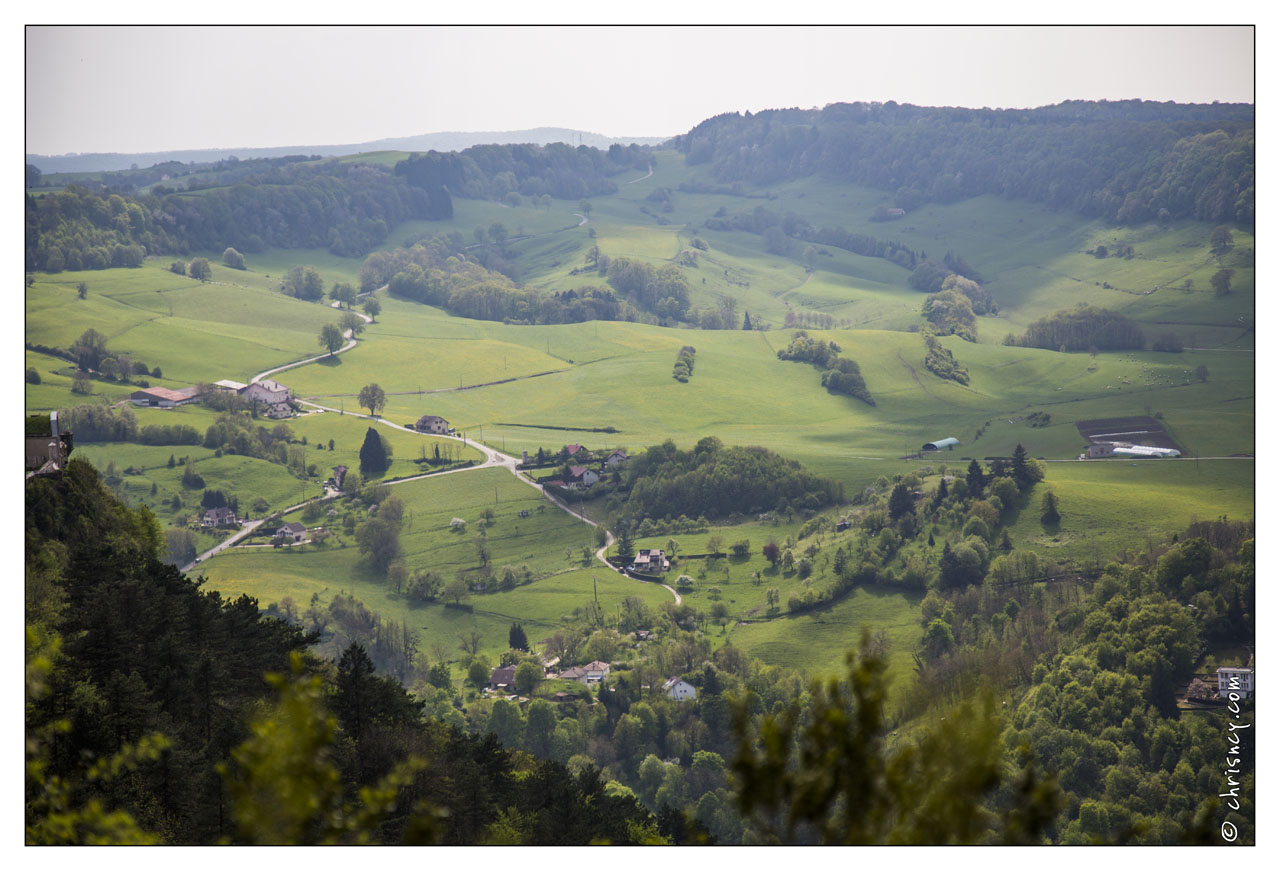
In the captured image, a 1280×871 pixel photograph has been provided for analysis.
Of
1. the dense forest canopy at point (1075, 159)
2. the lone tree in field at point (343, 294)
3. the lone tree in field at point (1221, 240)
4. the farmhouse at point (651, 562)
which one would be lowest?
the farmhouse at point (651, 562)

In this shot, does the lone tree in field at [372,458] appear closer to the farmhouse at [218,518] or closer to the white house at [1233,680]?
the farmhouse at [218,518]

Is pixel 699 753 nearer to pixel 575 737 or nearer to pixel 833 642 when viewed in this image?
pixel 575 737

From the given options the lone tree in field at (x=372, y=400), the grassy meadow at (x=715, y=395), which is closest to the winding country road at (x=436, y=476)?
the grassy meadow at (x=715, y=395)

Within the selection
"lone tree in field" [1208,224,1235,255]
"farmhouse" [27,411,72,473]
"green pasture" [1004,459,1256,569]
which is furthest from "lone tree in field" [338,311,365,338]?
"lone tree in field" [1208,224,1235,255]

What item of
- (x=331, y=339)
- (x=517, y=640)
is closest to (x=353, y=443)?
(x=331, y=339)

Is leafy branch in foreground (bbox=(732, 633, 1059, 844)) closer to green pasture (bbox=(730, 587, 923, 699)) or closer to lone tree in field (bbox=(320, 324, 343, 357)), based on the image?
green pasture (bbox=(730, 587, 923, 699))

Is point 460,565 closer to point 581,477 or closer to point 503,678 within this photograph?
point 581,477
